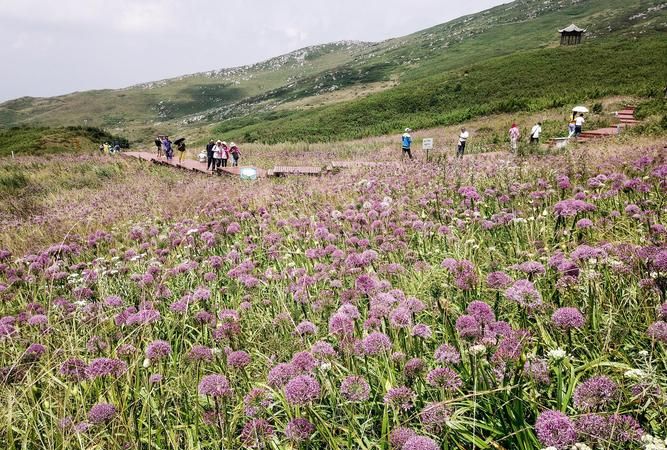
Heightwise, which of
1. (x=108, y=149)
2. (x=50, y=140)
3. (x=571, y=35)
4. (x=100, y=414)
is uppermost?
(x=571, y=35)

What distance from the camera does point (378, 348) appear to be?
2020 mm

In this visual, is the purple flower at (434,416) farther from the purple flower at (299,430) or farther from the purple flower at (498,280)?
the purple flower at (498,280)

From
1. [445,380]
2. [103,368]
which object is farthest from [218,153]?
[445,380]

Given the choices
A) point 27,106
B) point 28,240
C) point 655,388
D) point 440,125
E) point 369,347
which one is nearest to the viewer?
point 655,388

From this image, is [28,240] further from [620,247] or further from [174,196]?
[620,247]

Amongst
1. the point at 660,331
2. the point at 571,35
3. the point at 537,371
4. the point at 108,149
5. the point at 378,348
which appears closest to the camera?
the point at 537,371

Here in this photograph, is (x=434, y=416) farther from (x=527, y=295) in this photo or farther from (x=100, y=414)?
(x=100, y=414)

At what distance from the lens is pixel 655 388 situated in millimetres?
1774

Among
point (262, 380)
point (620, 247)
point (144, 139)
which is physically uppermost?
point (144, 139)

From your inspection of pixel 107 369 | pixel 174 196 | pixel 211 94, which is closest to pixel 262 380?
pixel 107 369

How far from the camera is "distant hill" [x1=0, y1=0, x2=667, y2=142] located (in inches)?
1716

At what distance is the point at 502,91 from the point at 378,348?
52.8 metres

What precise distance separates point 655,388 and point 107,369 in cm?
263

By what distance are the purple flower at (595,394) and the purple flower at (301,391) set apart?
1039 mm
